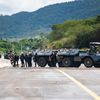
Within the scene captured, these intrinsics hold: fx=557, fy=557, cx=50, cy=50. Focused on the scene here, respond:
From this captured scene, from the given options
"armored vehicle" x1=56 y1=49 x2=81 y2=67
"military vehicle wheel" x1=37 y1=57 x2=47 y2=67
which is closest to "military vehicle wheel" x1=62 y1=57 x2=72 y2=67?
"armored vehicle" x1=56 y1=49 x2=81 y2=67

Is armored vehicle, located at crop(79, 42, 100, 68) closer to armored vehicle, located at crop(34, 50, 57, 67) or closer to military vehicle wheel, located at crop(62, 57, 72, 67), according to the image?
military vehicle wheel, located at crop(62, 57, 72, 67)

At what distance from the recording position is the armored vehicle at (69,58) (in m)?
52.1

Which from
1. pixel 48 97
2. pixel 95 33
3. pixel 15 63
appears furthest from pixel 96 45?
pixel 95 33

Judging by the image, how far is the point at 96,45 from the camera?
52.7 metres

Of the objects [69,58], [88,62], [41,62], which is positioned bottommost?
[88,62]

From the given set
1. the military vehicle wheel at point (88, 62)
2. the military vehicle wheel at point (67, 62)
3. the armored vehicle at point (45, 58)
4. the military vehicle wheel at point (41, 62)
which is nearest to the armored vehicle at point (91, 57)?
the military vehicle wheel at point (88, 62)

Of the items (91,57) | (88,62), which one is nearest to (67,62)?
(88,62)

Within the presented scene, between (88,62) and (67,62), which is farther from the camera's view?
(67,62)

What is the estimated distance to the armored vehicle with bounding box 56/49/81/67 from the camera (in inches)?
2052

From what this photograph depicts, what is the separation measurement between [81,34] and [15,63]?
97.6 meters

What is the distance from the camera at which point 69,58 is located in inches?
2063

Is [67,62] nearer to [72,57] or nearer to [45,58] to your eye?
[72,57]

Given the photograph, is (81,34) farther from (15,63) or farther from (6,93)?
(6,93)

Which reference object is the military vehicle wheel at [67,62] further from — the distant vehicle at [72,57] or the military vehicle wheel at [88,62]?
the military vehicle wheel at [88,62]
